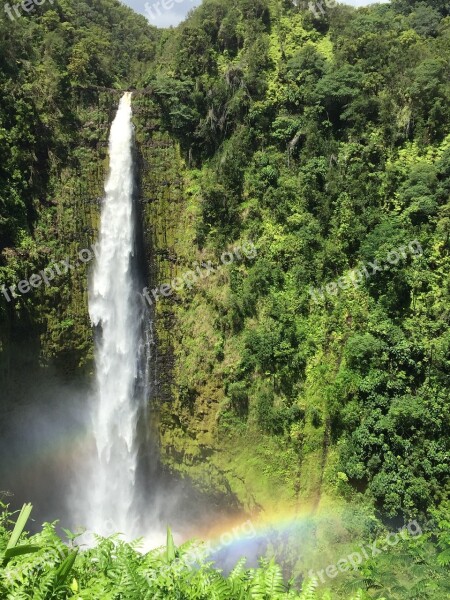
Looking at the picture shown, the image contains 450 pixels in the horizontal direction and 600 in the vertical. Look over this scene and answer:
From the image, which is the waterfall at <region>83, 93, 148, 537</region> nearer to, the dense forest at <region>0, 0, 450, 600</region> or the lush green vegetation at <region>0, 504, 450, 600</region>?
the dense forest at <region>0, 0, 450, 600</region>

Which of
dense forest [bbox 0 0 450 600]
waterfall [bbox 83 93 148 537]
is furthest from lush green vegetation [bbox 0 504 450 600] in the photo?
waterfall [bbox 83 93 148 537]

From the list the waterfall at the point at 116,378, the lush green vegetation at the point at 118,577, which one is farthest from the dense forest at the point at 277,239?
the lush green vegetation at the point at 118,577

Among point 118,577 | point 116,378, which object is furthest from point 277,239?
point 118,577

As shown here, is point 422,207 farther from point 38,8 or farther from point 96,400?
point 38,8

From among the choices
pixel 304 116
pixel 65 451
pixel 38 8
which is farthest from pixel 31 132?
pixel 65 451

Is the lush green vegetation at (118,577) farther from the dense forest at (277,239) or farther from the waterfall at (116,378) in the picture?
the waterfall at (116,378)

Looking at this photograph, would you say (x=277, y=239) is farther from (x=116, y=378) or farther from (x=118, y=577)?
(x=118, y=577)
